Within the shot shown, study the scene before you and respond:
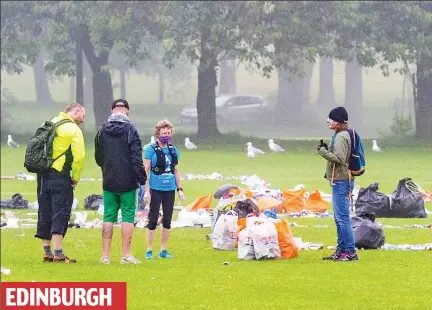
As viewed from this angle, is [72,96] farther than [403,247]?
Yes

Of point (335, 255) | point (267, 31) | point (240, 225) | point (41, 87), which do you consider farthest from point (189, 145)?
point (41, 87)

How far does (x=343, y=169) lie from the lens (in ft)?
53.6

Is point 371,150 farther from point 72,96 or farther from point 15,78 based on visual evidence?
point 15,78

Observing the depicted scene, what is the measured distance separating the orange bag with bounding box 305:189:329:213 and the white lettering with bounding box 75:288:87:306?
11557 mm

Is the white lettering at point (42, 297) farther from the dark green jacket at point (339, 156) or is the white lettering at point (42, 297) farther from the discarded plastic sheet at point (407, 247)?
the discarded plastic sheet at point (407, 247)

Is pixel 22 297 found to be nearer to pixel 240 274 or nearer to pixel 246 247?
pixel 240 274

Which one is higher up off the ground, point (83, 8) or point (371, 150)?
point (83, 8)

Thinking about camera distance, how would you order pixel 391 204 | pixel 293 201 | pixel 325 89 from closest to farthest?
pixel 391 204 < pixel 293 201 < pixel 325 89

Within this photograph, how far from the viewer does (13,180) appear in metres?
34.4

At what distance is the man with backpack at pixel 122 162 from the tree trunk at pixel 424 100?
35.4 metres

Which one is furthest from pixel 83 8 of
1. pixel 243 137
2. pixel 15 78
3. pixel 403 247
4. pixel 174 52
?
pixel 15 78

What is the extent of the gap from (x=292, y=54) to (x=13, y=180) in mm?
19427

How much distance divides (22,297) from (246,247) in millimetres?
4923

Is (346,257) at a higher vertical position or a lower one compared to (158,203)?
lower
